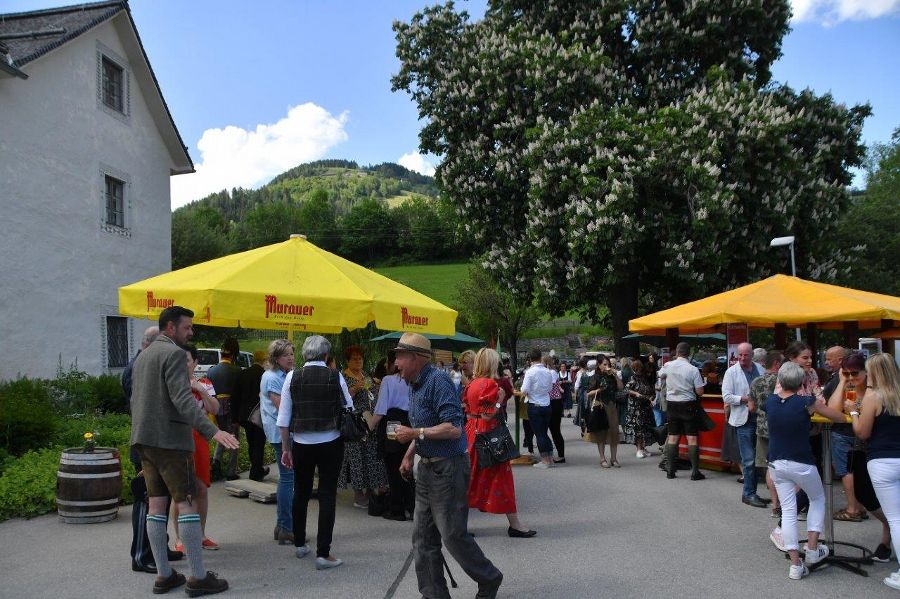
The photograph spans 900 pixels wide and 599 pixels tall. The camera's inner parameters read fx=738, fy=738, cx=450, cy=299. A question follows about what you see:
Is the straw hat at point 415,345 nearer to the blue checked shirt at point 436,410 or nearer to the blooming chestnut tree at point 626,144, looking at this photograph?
the blue checked shirt at point 436,410

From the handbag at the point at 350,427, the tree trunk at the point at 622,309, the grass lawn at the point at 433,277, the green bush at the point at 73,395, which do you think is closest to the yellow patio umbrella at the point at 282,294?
the handbag at the point at 350,427

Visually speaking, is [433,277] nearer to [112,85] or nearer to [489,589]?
[112,85]

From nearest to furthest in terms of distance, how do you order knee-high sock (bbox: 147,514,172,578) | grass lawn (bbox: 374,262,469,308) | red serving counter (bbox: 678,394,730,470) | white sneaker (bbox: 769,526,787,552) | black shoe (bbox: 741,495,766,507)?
knee-high sock (bbox: 147,514,172,578), white sneaker (bbox: 769,526,787,552), black shoe (bbox: 741,495,766,507), red serving counter (bbox: 678,394,730,470), grass lawn (bbox: 374,262,469,308)

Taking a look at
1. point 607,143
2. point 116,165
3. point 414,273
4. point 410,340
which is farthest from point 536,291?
point 414,273

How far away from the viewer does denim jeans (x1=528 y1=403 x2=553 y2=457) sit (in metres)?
12.1

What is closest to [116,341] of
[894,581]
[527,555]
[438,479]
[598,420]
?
[598,420]

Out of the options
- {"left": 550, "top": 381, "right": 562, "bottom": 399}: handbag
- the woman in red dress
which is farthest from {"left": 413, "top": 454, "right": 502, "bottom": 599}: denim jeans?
{"left": 550, "top": 381, "right": 562, "bottom": 399}: handbag

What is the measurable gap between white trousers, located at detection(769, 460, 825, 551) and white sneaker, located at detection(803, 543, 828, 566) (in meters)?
0.18

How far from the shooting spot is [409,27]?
23.7 meters

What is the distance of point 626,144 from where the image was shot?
724 inches

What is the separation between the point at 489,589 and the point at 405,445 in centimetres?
325

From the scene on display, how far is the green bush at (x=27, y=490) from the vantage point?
804 cm

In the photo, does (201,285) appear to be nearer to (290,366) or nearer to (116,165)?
(290,366)

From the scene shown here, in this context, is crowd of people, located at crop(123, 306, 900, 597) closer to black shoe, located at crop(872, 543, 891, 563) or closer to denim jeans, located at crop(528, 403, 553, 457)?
black shoe, located at crop(872, 543, 891, 563)
